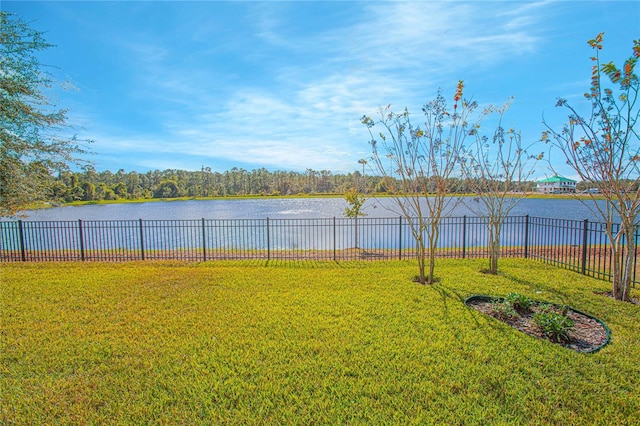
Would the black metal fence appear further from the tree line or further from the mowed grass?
the tree line

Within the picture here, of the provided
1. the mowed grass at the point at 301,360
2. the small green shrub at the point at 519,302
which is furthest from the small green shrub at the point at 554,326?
the small green shrub at the point at 519,302

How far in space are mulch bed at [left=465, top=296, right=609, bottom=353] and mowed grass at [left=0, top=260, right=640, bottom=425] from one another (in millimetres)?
170

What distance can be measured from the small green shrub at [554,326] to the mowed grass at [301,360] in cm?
31

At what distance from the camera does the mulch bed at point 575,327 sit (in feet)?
12.7

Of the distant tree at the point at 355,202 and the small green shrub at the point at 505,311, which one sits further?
the distant tree at the point at 355,202

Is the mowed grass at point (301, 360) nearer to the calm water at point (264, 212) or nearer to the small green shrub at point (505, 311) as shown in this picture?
the small green shrub at point (505, 311)

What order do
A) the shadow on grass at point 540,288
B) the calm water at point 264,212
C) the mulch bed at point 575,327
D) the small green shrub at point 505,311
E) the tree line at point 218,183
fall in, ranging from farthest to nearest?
the tree line at point 218,183 < the calm water at point 264,212 < the shadow on grass at point 540,288 < the small green shrub at point 505,311 < the mulch bed at point 575,327

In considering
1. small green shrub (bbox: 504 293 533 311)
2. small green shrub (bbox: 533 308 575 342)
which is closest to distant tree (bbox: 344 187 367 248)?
small green shrub (bbox: 504 293 533 311)

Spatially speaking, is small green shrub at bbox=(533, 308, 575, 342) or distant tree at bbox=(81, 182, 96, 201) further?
distant tree at bbox=(81, 182, 96, 201)

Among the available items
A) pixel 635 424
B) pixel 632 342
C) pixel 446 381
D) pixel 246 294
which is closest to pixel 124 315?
pixel 246 294

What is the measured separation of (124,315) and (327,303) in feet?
11.0

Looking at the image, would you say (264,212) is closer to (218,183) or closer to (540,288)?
(540,288)

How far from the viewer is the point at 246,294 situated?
238 inches

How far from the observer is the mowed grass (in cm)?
272
